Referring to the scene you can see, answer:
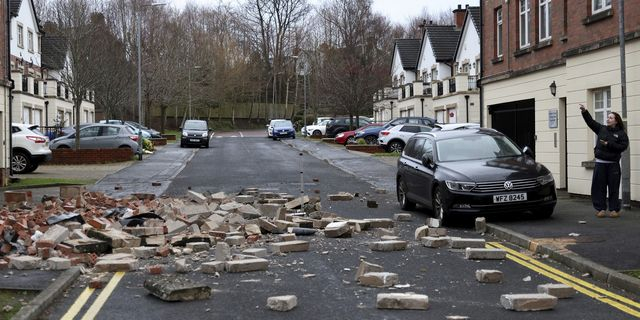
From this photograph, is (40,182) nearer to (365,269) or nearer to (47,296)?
(47,296)

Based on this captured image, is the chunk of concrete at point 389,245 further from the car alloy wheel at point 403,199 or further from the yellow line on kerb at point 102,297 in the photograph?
the car alloy wheel at point 403,199

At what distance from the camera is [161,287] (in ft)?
23.5

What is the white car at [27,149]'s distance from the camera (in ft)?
81.6

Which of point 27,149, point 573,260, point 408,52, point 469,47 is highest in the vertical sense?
point 408,52

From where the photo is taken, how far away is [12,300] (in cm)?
697

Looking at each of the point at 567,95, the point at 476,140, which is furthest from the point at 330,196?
the point at 567,95

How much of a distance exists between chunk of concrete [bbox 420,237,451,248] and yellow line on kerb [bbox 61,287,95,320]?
468 centimetres

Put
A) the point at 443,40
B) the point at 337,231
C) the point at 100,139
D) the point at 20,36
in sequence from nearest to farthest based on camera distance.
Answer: the point at 337,231, the point at 100,139, the point at 20,36, the point at 443,40

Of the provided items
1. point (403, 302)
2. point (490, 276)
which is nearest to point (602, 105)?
point (490, 276)

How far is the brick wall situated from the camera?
15.6m

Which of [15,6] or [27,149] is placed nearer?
[27,149]

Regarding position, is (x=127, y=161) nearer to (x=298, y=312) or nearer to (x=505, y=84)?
(x=505, y=84)

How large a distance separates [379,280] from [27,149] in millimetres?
20220

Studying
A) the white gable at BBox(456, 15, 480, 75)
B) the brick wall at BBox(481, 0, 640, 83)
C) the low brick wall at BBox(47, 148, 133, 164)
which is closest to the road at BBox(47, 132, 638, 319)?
the brick wall at BBox(481, 0, 640, 83)
